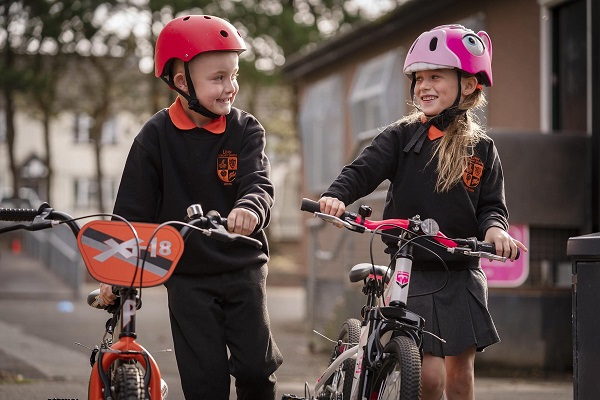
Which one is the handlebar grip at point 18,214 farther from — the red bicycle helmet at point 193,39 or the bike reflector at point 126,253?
the red bicycle helmet at point 193,39

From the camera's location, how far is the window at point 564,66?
1178 cm

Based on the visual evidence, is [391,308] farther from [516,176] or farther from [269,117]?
[269,117]

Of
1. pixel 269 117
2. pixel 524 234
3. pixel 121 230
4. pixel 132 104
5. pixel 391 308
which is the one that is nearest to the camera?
pixel 121 230

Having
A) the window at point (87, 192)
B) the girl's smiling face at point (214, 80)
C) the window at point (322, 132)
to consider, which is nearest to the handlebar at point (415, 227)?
the girl's smiling face at point (214, 80)

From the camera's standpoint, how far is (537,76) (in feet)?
40.5

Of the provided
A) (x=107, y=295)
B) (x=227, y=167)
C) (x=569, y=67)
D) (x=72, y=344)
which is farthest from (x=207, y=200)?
(x=72, y=344)

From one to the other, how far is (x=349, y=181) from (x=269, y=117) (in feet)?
130

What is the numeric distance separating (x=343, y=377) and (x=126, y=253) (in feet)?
4.69

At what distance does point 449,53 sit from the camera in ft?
16.0

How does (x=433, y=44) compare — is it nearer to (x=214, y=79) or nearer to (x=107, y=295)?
(x=214, y=79)

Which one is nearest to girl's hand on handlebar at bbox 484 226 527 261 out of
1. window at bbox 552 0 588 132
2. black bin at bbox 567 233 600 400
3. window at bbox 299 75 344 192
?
black bin at bbox 567 233 600 400

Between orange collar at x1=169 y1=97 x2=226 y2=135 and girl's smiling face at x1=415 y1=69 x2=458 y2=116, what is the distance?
2.81 feet

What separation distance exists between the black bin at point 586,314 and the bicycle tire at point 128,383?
7.22 ft

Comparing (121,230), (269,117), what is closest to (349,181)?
(121,230)
